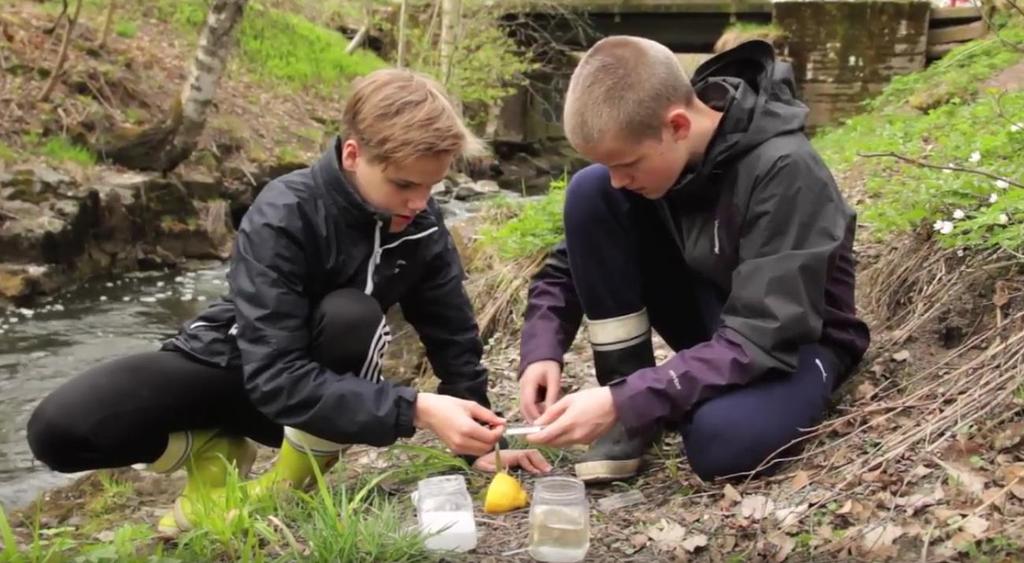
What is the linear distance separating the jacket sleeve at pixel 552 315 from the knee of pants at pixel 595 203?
0.21 meters

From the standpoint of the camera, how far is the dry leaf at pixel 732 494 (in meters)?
2.24

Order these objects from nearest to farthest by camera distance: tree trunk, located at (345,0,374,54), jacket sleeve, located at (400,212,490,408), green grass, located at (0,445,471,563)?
1. green grass, located at (0,445,471,563)
2. jacket sleeve, located at (400,212,490,408)
3. tree trunk, located at (345,0,374,54)

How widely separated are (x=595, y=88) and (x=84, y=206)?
251 inches

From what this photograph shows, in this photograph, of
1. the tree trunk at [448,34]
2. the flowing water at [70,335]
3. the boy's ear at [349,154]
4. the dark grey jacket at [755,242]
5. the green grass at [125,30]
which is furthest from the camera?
the tree trunk at [448,34]

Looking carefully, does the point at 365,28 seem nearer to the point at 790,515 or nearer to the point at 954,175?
the point at 954,175

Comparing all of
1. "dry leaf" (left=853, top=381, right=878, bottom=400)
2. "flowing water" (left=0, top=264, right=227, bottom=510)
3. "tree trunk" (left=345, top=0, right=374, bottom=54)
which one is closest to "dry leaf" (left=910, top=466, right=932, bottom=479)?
"dry leaf" (left=853, top=381, right=878, bottom=400)

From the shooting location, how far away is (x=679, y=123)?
232cm

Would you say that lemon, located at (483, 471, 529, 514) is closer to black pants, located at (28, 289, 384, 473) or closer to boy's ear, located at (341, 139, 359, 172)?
black pants, located at (28, 289, 384, 473)

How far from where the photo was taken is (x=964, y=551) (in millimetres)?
1828

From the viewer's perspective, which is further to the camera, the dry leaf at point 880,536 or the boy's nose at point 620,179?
the boy's nose at point 620,179

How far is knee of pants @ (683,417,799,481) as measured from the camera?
2.22 metres

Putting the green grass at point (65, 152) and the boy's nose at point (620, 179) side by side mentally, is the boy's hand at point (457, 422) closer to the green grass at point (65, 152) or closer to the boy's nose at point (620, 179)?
the boy's nose at point (620, 179)

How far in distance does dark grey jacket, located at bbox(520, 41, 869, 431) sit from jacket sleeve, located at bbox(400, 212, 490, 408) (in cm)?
55

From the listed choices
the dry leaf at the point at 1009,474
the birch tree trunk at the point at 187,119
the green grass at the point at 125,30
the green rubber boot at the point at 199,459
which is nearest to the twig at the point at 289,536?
the green rubber boot at the point at 199,459
